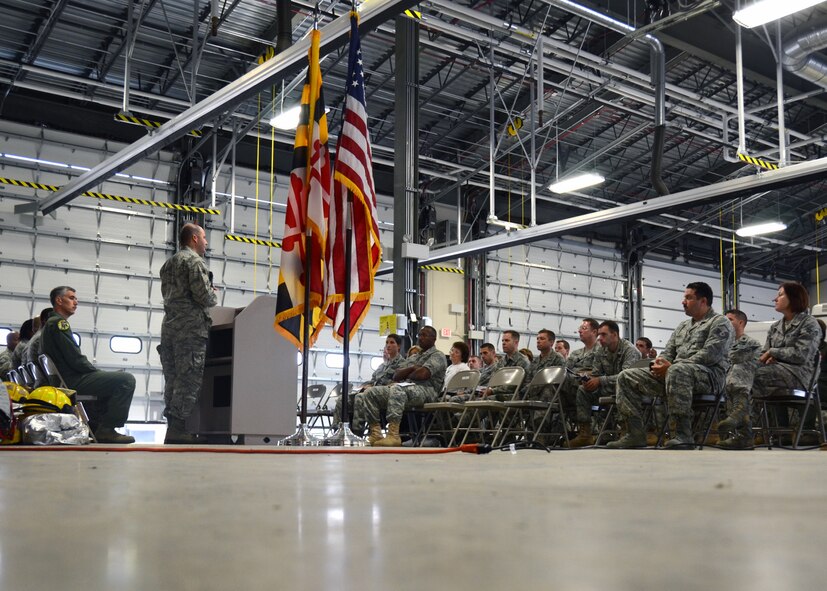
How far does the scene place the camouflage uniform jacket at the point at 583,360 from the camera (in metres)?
8.30

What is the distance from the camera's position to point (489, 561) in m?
0.58

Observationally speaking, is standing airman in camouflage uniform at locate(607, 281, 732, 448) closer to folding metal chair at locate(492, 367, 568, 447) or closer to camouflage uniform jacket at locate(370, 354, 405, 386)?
folding metal chair at locate(492, 367, 568, 447)

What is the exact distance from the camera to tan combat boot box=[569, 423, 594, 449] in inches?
308

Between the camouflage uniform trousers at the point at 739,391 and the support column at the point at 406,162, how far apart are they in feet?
14.6

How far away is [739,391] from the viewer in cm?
656

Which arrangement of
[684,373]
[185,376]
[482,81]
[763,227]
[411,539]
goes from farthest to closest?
[763,227] < [482,81] < [185,376] < [684,373] < [411,539]

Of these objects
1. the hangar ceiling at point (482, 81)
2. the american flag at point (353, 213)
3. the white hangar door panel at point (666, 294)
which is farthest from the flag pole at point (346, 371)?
the white hangar door panel at point (666, 294)

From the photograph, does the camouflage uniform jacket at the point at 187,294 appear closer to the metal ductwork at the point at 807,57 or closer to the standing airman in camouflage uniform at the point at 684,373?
the standing airman in camouflage uniform at the point at 684,373

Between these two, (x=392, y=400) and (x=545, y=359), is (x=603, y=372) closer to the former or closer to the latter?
(x=545, y=359)

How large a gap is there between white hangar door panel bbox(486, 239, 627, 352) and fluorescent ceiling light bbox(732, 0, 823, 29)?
10.8 m

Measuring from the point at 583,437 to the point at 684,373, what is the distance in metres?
1.99

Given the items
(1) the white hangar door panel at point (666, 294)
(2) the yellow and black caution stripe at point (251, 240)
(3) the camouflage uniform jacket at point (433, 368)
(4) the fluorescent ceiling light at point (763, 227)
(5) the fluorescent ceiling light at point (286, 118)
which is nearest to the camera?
(3) the camouflage uniform jacket at point (433, 368)

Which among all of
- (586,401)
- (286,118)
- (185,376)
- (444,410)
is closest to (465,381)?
(444,410)

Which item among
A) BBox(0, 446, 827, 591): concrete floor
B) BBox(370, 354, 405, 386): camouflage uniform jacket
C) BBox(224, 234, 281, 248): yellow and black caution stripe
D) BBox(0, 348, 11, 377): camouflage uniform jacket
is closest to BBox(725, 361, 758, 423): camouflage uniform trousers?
BBox(370, 354, 405, 386): camouflage uniform jacket
